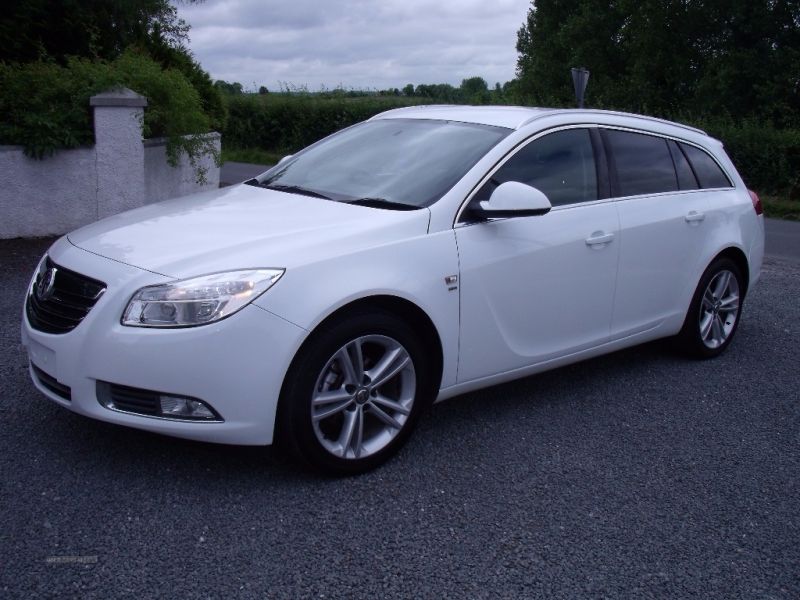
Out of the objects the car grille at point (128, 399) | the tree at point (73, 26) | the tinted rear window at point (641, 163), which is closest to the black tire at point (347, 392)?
the car grille at point (128, 399)

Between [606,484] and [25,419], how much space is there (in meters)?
2.86

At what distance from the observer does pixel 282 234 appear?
3867 mm

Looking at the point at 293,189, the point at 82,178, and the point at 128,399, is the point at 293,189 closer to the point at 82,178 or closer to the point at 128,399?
the point at 128,399

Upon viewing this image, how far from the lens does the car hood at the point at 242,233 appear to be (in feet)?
12.0

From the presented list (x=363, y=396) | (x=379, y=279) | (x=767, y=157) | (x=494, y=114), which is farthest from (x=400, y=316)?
(x=767, y=157)

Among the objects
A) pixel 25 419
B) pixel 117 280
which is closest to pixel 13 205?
pixel 25 419

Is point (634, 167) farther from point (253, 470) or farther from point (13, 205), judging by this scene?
point (13, 205)

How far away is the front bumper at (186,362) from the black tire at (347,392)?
3.4 inches

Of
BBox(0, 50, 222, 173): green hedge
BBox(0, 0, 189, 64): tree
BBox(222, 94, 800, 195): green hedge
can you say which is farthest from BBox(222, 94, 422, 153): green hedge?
BBox(0, 50, 222, 173): green hedge

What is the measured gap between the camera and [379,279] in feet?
12.5

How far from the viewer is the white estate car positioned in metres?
3.52

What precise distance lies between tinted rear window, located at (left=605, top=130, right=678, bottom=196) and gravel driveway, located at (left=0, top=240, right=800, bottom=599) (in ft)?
4.27

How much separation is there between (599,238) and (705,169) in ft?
5.01

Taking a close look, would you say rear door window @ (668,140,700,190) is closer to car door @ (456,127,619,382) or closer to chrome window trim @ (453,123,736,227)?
chrome window trim @ (453,123,736,227)
